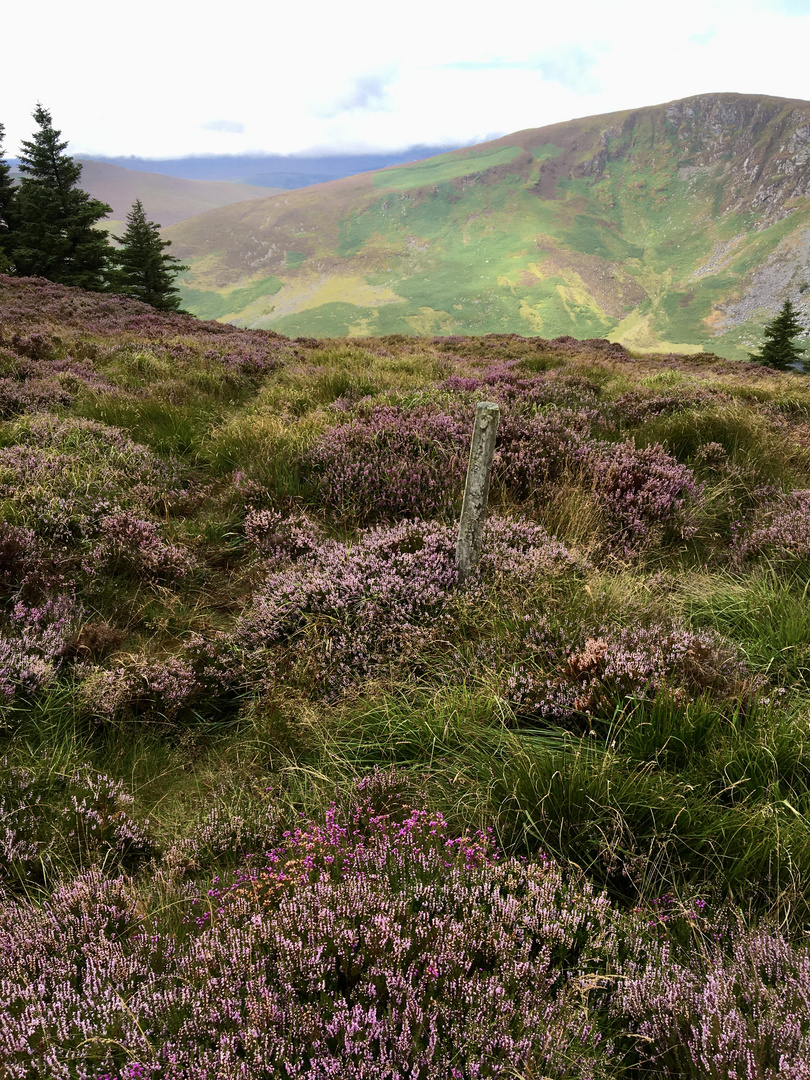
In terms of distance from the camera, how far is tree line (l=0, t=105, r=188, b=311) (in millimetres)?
31062

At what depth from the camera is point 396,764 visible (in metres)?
2.31

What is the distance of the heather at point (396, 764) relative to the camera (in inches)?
49.9

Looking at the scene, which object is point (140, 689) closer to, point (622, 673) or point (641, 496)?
point (622, 673)

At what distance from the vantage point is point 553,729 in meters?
2.39

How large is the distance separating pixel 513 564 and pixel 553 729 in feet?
4.11

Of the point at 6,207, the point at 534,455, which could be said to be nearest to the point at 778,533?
the point at 534,455

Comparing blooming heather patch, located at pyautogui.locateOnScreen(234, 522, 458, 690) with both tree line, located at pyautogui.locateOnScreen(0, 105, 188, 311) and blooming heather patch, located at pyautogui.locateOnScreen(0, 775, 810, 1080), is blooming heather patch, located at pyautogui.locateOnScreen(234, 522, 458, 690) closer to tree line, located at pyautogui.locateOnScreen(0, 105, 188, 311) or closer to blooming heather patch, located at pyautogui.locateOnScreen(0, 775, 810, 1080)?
blooming heather patch, located at pyautogui.locateOnScreen(0, 775, 810, 1080)

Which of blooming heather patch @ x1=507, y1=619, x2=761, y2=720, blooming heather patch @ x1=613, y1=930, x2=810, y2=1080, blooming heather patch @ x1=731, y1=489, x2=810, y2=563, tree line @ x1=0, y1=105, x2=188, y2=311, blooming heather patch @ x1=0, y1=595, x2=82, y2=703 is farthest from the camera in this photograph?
tree line @ x1=0, y1=105, x2=188, y2=311

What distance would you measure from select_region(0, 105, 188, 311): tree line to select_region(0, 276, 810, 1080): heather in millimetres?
34066

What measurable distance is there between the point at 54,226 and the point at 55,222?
569 mm

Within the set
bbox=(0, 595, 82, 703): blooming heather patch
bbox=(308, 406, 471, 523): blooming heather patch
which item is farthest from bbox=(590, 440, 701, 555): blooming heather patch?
bbox=(0, 595, 82, 703): blooming heather patch

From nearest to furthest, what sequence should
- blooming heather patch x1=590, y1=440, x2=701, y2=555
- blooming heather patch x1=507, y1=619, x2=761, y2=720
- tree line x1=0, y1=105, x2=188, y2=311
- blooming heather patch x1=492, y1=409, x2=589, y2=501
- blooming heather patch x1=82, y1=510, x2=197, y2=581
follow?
blooming heather patch x1=507, y1=619, x2=761, y2=720, blooming heather patch x1=82, y1=510, x2=197, y2=581, blooming heather patch x1=590, y1=440, x2=701, y2=555, blooming heather patch x1=492, y1=409, x2=589, y2=501, tree line x1=0, y1=105, x2=188, y2=311

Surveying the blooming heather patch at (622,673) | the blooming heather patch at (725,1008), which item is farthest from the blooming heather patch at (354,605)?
the blooming heather patch at (725,1008)

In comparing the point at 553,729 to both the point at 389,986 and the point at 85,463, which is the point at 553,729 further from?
the point at 85,463
